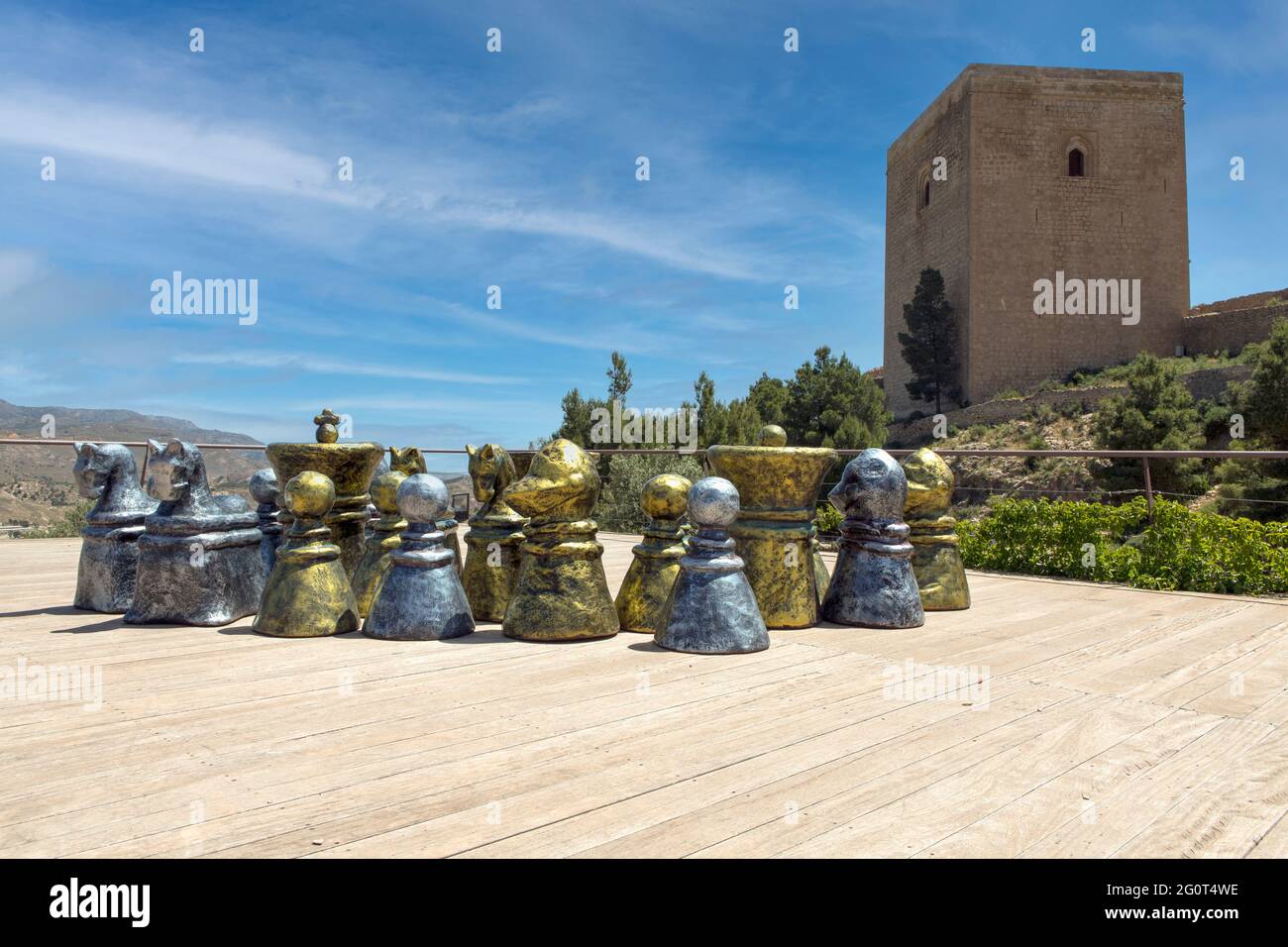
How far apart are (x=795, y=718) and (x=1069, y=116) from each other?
1556 inches

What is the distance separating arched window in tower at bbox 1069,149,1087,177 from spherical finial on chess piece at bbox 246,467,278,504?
38.2 metres

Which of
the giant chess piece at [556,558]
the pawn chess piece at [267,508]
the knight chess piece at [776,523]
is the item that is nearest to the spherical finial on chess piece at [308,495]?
the giant chess piece at [556,558]

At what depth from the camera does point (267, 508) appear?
14.7 feet

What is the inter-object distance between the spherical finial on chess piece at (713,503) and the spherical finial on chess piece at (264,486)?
7.76 ft

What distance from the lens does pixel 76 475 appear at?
3.94 meters

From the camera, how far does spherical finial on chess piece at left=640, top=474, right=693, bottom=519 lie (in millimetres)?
3588

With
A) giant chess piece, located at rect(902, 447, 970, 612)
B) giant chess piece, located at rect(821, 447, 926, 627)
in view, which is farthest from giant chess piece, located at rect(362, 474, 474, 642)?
giant chess piece, located at rect(902, 447, 970, 612)

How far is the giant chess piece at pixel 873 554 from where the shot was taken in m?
3.75

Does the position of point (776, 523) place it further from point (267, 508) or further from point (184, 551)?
point (267, 508)

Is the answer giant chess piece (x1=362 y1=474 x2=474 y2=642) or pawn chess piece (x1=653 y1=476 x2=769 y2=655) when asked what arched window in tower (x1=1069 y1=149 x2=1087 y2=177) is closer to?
pawn chess piece (x1=653 y1=476 x2=769 y2=655)

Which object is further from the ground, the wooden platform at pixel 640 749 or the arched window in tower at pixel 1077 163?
the arched window in tower at pixel 1077 163

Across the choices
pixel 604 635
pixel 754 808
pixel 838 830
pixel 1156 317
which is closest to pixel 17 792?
pixel 754 808

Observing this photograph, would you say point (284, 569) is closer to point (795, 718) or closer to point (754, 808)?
point (795, 718)

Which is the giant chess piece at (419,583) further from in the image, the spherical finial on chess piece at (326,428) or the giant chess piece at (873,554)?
the giant chess piece at (873,554)
